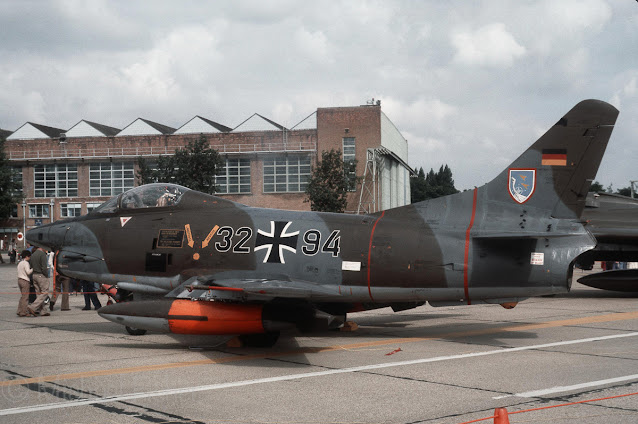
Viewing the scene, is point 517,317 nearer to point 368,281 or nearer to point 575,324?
point 575,324

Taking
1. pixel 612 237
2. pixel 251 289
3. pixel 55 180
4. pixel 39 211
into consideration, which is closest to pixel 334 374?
pixel 251 289

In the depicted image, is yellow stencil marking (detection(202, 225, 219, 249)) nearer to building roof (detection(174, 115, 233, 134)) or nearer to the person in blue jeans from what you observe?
the person in blue jeans

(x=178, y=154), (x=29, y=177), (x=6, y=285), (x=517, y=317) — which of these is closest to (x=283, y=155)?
(x=178, y=154)

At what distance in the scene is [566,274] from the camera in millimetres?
10805

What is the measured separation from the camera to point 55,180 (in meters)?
75.4

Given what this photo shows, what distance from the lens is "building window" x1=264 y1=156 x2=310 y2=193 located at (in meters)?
70.3

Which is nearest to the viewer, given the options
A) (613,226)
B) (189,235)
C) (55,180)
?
(189,235)

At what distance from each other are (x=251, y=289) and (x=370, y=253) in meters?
2.57

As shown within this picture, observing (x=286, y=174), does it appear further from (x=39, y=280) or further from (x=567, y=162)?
(x=567, y=162)

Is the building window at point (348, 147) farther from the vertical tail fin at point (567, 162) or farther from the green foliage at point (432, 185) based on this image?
the green foliage at point (432, 185)

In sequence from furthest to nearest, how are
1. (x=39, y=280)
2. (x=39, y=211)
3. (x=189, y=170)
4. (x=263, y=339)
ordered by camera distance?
(x=39, y=211) < (x=189, y=170) < (x=39, y=280) < (x=263, y=339)

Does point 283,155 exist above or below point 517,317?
above

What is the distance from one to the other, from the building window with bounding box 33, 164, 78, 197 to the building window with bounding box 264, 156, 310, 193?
79.8 feet

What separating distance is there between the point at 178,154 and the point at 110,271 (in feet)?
123
